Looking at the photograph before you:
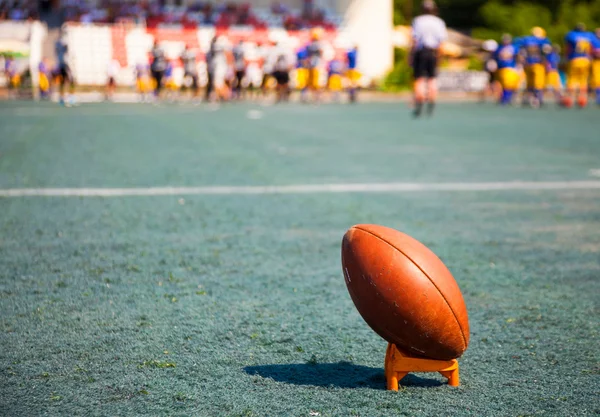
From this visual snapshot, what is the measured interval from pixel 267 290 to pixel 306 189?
3343 mm

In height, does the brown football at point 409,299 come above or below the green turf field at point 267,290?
above

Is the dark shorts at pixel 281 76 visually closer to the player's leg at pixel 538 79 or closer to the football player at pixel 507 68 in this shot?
the football player at pixel 507 68

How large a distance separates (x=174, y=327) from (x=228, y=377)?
2.05 feet

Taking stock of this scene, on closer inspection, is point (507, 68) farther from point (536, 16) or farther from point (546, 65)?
point (536, 16)

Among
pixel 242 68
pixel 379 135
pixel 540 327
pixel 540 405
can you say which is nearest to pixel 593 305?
pixel 540 327

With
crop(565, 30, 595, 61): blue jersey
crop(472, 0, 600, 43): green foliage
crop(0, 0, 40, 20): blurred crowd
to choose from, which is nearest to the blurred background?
crop(0, 0, 40, 20): blurred crowd

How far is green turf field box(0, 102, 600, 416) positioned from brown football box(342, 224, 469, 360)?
0.20 metres

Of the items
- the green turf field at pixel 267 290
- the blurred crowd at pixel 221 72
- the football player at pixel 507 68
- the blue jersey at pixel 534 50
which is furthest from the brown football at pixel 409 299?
the football player at pixel 507 68

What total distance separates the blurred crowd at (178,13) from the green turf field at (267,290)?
31.9m

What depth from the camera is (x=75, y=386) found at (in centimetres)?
257

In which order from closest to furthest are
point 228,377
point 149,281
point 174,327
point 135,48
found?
point 228,377 → point 174,327 → point 149,281 → point 135,48

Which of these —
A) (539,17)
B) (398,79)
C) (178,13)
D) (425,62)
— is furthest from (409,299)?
(539,17)

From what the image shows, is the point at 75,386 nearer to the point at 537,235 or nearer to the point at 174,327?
the point at 174,327

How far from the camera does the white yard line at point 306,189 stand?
6.75 m
